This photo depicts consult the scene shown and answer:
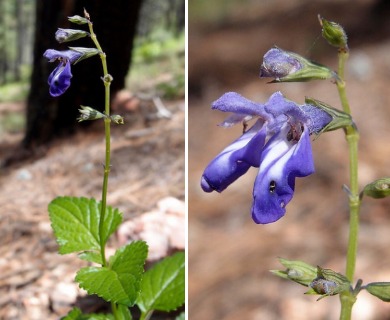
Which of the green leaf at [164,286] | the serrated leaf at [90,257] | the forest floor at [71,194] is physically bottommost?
the forest floor at [71,194]

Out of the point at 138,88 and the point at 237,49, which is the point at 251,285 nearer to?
the point at 138,88

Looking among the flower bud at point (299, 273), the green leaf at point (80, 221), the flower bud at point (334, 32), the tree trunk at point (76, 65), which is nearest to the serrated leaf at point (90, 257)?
the green leaf at point (80, 221)

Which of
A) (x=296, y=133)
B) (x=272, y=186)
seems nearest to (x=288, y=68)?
(x=296, y=133)

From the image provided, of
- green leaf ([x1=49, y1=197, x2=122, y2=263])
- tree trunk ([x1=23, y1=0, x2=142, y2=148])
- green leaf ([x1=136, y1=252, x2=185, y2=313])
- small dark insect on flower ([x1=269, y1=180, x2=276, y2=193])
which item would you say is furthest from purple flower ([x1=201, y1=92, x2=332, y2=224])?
tree trunk ([x1=23, y1=0, x2=142, y2=148])

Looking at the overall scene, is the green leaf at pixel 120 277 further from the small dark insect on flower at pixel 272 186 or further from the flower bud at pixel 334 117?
the flower bud at pixel 334 117

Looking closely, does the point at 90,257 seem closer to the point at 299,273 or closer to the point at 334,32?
the point at 299,273
